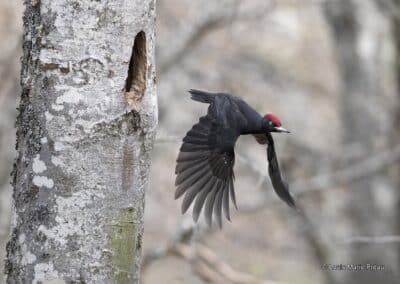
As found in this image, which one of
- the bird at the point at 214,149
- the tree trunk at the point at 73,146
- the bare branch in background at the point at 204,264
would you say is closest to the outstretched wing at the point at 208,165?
the bird at the point at 214,149

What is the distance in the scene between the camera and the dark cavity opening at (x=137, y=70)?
94.4 inches

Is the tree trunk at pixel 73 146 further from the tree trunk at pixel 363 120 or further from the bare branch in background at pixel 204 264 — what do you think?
the tree trunk at pixel 363 120

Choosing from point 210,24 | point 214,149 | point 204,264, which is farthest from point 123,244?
point 210,24

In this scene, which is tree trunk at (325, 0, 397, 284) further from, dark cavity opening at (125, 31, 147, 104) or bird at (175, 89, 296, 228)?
dark cavity opening at (125, 31, 147, 104)

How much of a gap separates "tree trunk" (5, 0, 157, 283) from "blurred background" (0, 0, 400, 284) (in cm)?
524

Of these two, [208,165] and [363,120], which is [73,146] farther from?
[363,120]

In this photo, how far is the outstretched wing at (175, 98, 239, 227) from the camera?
3568 mm

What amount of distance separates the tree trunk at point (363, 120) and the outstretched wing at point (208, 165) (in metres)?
6.24

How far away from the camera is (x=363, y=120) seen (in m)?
9.93

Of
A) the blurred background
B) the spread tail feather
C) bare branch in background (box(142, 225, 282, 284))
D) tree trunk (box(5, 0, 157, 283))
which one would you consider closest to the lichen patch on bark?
tree trunk (box(5, 0, 157, 283))

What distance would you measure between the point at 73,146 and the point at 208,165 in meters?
1.52

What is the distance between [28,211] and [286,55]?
7.83 m

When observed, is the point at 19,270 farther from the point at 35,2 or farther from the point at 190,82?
the point at 190,82

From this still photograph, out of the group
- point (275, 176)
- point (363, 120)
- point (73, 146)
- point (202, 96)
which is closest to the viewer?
point (73, 146)
